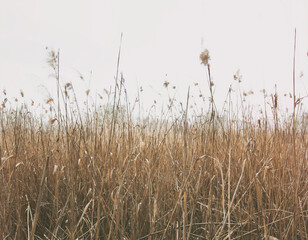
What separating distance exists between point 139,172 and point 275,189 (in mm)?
873

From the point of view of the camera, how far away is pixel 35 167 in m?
1.66

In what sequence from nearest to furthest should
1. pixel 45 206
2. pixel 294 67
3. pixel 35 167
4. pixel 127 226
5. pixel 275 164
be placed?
1. pixel 294 67
2. pixel 127 226
3. pixel 45 206
4. pixel 35 167
5. pixel 275 164

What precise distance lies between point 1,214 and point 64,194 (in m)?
0.48

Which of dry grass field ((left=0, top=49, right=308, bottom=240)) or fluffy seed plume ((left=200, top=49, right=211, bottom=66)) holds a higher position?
fluffy seed plume ((left=200, top=49, right=211, bottom=66))

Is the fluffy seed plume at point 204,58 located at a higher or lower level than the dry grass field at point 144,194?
higher

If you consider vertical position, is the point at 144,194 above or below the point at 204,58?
below

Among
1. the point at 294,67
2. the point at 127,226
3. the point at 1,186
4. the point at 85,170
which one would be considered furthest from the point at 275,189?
the point at 1,186

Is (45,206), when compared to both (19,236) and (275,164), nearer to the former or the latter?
(19,236)

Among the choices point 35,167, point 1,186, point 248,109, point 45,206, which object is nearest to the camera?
point 1,186

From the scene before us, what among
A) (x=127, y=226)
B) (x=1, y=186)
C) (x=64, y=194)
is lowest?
(x=127, y=226)

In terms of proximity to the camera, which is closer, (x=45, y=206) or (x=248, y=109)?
(x=45, y=206)

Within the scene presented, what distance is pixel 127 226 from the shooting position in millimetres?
1352

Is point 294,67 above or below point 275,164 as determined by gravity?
above

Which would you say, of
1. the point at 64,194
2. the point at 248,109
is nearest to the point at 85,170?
the point at 64,194
